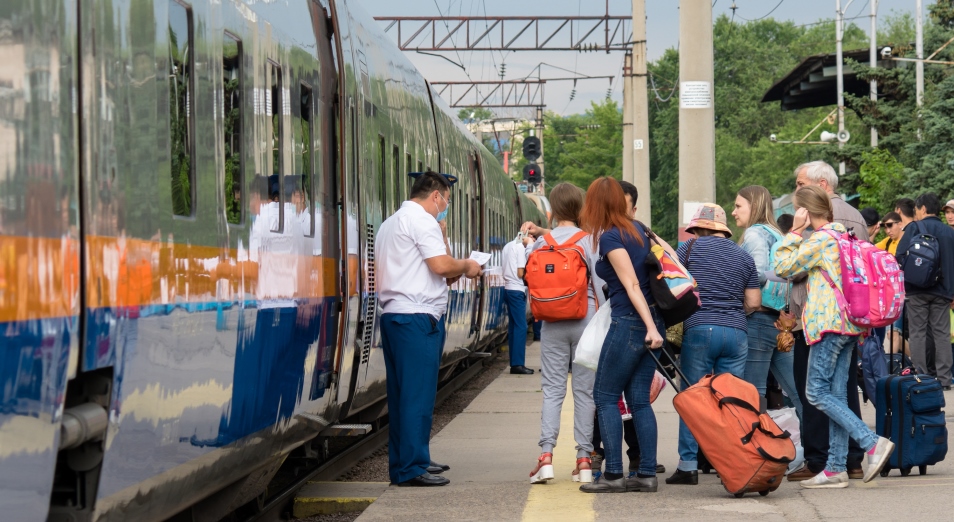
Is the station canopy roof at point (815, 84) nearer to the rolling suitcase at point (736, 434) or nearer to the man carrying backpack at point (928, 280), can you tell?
the man carrying backpack at point (928, 280)

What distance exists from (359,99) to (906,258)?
22.8ft

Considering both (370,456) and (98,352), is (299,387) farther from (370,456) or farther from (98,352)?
(370,456)

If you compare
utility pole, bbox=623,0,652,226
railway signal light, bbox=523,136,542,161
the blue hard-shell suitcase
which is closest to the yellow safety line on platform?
the blue hard-shell suitcase

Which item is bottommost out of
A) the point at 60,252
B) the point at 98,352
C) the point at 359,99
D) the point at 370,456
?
the point at 370,456

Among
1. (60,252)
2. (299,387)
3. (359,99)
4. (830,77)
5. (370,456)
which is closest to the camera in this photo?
(60,252)

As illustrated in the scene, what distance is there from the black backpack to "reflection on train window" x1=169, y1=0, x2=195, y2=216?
31.5 ft

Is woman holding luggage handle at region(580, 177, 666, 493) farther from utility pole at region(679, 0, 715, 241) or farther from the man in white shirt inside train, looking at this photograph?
the man in white shirt inside train

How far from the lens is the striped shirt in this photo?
7.68m

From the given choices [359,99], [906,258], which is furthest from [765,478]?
[906,258]

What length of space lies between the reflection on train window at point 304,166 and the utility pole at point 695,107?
668cm

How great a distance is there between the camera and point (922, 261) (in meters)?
13.3

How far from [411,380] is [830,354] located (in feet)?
7.70

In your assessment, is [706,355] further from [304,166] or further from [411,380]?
[304,166]

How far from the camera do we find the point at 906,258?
13.3 m
